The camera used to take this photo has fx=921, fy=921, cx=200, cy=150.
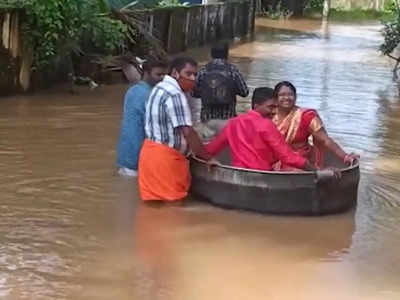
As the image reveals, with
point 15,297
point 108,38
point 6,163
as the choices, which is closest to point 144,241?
point 15,297

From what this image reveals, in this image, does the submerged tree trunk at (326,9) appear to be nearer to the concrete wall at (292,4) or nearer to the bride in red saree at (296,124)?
the concrete wall at (292,4)

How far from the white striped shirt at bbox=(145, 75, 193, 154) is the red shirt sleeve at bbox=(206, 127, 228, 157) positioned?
0.24m

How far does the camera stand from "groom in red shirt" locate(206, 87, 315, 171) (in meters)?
7.88

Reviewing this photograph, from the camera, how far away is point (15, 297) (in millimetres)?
6043

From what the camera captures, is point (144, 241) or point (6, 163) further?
point (6, 163)

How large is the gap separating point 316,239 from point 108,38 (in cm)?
848

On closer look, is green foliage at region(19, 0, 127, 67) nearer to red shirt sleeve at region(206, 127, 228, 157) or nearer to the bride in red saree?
red shirt sleeve at region(206, 127, 228, 157)

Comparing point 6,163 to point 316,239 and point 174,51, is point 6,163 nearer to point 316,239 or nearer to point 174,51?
point 316,239

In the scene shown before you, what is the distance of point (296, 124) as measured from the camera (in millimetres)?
8312

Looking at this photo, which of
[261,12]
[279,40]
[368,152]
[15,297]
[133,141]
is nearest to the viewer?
[15,297]

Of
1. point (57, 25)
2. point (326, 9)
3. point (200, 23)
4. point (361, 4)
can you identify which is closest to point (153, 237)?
point (57, 25)

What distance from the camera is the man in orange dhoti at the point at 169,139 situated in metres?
8.05

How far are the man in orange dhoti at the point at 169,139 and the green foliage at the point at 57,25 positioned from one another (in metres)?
5.70

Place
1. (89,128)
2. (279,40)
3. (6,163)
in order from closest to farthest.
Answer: (6,163) → (89,128) → (279,40)
